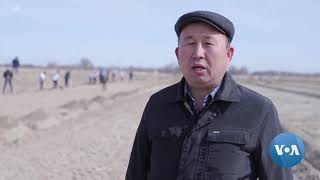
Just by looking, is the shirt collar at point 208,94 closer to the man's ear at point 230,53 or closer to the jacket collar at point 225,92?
the jacket collar at point 225,92

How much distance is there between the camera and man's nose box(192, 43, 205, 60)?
231 centimetres

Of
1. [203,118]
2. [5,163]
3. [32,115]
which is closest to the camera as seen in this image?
[203,118]

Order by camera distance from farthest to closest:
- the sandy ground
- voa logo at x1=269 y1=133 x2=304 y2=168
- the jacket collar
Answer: the sandy ground
the jacket collar
voa logo at x1=269 y1=133 x2=304 y2=168

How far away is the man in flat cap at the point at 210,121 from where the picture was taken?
2.27 meters

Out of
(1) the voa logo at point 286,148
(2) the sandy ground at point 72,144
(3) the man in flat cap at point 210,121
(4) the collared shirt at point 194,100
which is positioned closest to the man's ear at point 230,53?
(3) the man in flat cap at point 210,121

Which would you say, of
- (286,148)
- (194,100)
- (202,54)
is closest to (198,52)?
(202,54)

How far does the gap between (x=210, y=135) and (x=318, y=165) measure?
727cm

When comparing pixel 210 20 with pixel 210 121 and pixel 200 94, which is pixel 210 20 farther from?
pixel 210 121

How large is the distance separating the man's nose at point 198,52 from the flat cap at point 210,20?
4.6 inches

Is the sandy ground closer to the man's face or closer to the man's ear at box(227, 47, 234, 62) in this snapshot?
the man's ear at box(227, 47, 234, 62)

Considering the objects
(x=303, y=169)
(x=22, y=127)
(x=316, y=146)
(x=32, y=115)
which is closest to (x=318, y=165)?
(x=303, y=169)

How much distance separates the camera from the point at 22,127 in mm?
14930

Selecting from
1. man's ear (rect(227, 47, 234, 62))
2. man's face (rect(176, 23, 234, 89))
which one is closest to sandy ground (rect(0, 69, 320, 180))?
man's ear (rect(227, 47, 234, 62))

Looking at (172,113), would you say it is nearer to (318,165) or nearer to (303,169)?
(303,169)
